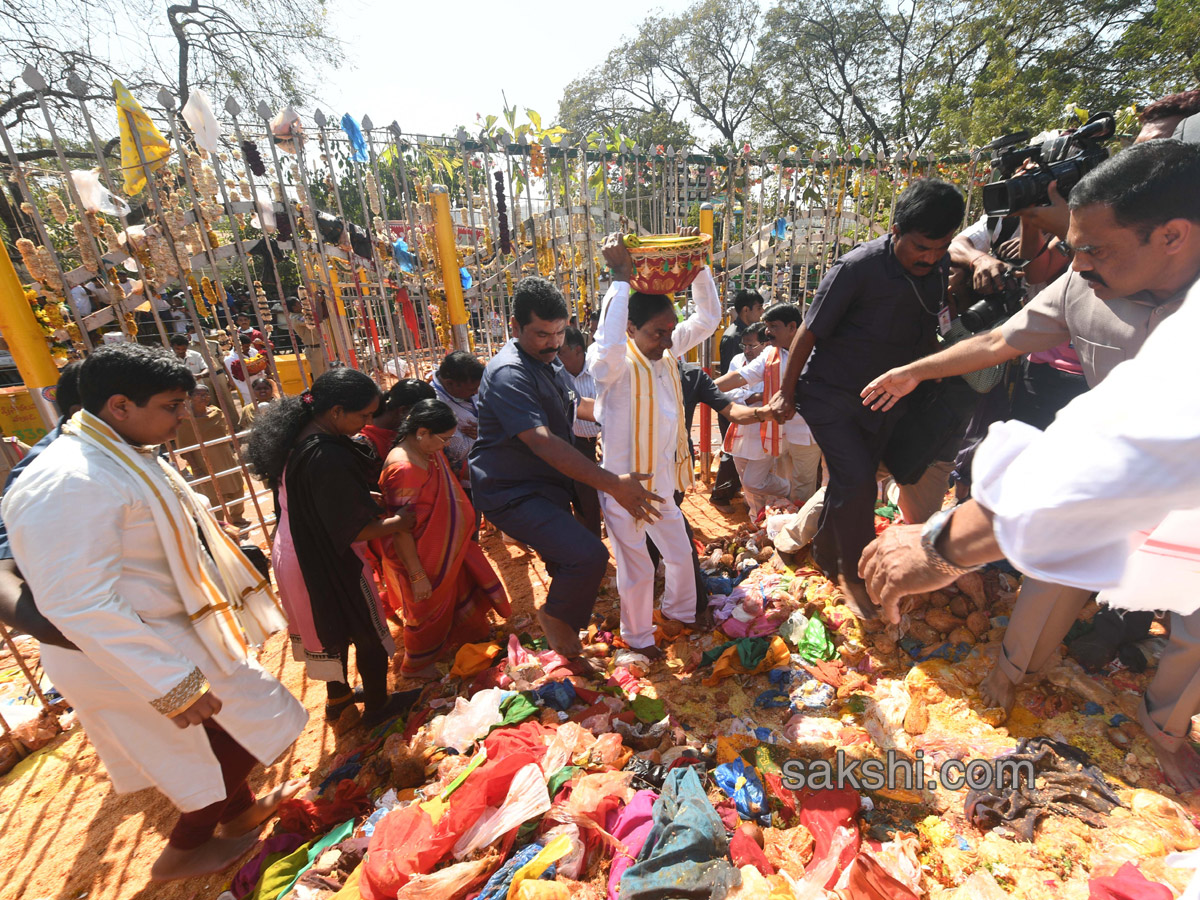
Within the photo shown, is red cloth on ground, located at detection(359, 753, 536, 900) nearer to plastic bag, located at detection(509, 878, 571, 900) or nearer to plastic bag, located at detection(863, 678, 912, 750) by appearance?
plastic bag, located at detection(509, 878, 571, 900)

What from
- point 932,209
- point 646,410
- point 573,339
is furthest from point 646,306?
point 573,339

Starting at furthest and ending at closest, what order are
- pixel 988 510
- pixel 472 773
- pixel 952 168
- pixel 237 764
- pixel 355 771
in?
pixel 952 168 < pixel 355 771 < pixel 237 764 < pixel 472 773 < pixel 988 510

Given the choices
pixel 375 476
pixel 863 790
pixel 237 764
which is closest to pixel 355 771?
pixel 237 764

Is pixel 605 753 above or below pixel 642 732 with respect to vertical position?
above

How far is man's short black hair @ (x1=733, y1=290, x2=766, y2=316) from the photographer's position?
5.40 metres

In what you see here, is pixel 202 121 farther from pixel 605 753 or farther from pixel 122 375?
pixel 605 753

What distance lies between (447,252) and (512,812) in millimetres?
4038

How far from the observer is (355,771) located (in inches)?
107

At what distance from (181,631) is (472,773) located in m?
1.22

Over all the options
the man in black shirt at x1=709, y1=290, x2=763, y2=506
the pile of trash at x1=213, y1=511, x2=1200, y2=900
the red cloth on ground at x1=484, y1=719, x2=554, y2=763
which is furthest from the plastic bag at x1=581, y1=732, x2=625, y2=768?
the man in black shirt at x1=709, y1=290, x2=763, y2=506

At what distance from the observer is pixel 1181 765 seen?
215 centimetres

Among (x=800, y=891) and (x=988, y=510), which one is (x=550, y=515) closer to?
(x=800, y=891)

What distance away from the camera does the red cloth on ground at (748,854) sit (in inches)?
76.1

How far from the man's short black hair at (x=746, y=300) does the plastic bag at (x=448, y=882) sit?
479 centimetres
